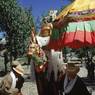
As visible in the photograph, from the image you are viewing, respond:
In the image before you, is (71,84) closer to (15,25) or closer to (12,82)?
(12,82)

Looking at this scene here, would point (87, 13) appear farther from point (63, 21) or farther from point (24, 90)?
point (24, 90)

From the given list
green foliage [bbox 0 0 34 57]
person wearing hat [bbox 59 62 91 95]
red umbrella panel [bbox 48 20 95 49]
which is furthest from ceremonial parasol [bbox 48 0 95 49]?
green foliage [bbox 0 0 34 57]

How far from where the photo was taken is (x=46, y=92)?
8766 mm

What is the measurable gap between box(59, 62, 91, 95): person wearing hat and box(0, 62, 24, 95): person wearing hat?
83 cm

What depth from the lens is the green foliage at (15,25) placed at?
33.9 meters

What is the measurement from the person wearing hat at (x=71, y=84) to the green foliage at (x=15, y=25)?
25.3 m

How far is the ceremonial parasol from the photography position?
7.30m

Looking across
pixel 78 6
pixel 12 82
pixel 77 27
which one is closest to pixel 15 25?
pixel 12 82

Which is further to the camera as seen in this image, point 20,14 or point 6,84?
point 20,14

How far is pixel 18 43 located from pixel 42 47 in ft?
85.3

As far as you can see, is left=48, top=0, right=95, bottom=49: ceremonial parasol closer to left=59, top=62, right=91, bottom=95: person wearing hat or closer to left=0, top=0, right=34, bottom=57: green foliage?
left=59, top=62, right=91, bottom=95: person wearing hat

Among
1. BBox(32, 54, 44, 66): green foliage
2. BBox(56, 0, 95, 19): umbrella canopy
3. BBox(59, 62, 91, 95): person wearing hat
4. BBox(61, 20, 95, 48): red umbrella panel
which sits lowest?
BBox(59, 62, 91, 95): person wearing hat

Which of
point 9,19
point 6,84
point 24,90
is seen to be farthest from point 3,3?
point 6,84

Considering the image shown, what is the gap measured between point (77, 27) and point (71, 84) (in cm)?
142
